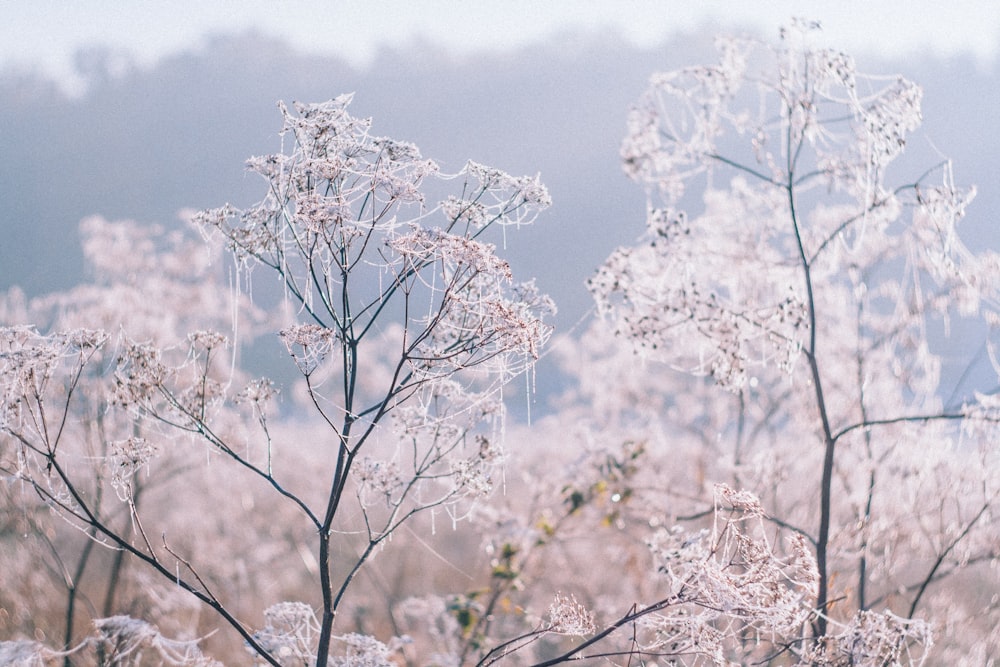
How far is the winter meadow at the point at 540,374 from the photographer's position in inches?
133

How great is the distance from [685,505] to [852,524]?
572cm

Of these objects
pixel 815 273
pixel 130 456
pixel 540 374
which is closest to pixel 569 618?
pixel 130 456

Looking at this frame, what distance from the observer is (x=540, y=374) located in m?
7.54

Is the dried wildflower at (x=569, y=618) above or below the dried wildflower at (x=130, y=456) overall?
below

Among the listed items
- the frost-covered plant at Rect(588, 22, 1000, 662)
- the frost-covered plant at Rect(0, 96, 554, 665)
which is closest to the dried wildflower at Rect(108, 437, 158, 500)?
the frost-covered plant at Rect(0, 96, 554, 665)

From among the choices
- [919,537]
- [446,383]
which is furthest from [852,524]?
[446,383]

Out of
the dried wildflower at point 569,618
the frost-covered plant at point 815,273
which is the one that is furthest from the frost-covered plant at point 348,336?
the frost-covered plant at point 815,273

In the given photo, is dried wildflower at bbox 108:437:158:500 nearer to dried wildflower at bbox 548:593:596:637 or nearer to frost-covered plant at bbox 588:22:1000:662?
dried wildflower at bbox 548:593:596:637

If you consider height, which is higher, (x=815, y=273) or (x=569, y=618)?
(x=815, y=273)

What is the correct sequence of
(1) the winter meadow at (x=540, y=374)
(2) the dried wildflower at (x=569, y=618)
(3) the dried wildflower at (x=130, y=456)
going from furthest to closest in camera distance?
(3) the dried wildflower at (x=130, y=456)
(1) the winter meadow at (x=540, y=374)
(2) the dried wildflower at (x=569, y=618)

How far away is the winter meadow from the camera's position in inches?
133

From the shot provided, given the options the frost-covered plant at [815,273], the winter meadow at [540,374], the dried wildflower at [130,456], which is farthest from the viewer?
the frost-covered plant at [815,273]

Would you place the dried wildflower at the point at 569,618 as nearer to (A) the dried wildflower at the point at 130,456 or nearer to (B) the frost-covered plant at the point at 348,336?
(B) the frost-covered plant at the point at 348,336

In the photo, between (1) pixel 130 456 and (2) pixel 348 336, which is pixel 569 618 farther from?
(1) pixel 130 456
